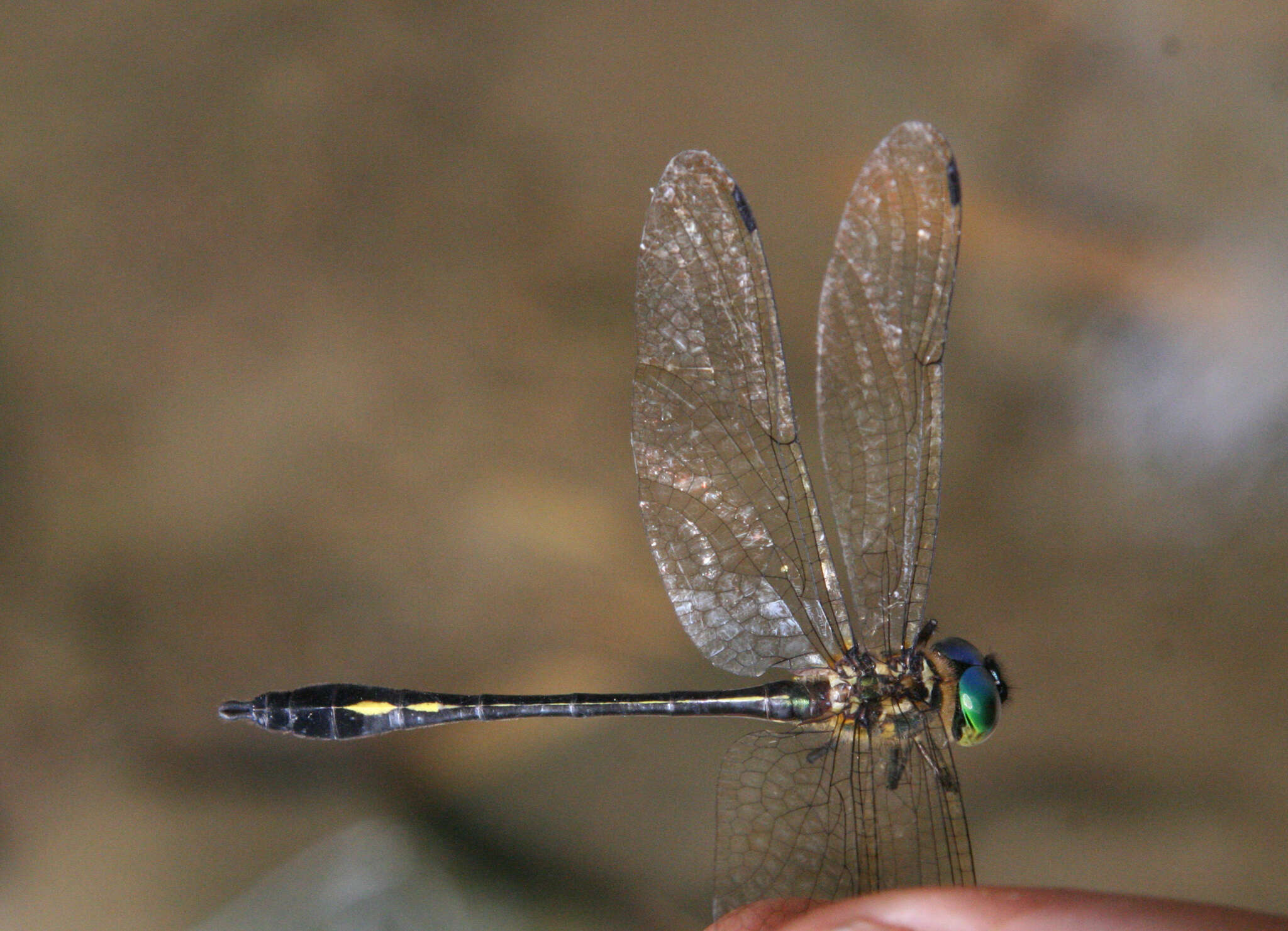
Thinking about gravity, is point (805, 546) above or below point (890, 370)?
below

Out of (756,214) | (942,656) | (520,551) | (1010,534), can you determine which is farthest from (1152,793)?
(756,214)

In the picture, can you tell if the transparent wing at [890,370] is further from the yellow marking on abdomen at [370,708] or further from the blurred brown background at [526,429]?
the yellow marking on abdomen at [370,708]

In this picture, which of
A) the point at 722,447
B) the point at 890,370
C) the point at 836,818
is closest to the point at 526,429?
the point at 722,447

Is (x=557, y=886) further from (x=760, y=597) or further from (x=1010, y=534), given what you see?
(x=1010, y=534)

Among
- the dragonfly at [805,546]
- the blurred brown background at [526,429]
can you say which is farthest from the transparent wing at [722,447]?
the blurred brown background at [526,429]

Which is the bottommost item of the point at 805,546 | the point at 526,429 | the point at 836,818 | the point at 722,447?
the point at 836,818

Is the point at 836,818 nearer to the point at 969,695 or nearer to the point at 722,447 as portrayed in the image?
the point at 969,695

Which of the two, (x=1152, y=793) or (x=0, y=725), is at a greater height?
(x=0, y=725)

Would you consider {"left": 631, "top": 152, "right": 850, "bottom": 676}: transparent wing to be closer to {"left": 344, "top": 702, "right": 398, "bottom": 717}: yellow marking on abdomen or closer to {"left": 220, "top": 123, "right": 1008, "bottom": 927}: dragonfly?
{"left": 220, "top": 123, "right": 1008, "bottom": 927}: dragonfly
